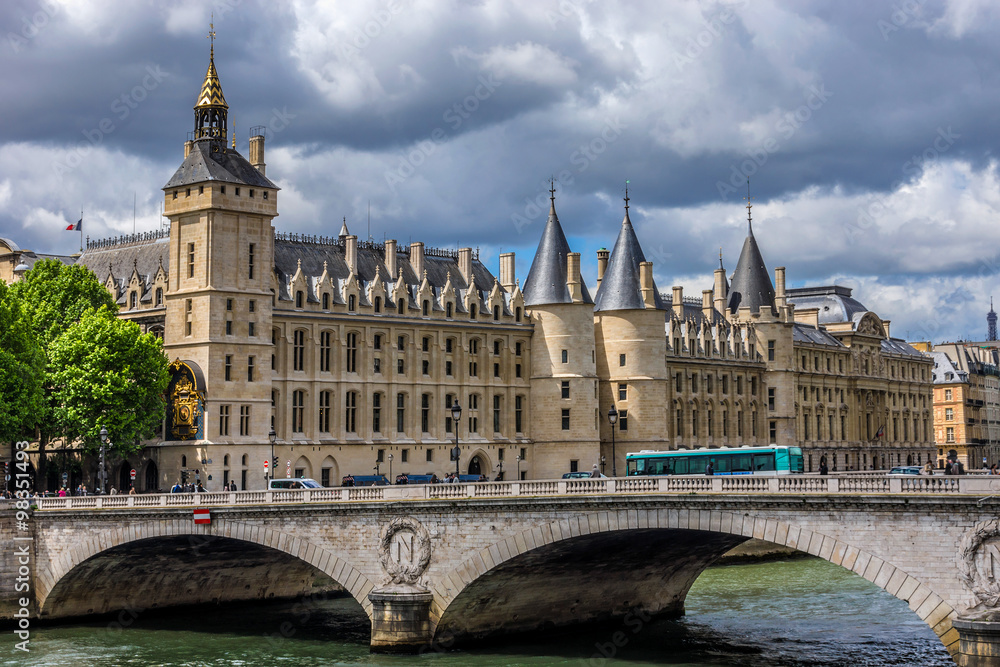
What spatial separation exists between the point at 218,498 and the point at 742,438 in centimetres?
7485

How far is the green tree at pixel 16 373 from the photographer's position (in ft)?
226

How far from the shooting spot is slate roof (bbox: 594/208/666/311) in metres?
103

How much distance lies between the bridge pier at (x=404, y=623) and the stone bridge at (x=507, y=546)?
1.9 inches

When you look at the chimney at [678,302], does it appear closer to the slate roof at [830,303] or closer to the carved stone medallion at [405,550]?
the slate roof at [830,303]

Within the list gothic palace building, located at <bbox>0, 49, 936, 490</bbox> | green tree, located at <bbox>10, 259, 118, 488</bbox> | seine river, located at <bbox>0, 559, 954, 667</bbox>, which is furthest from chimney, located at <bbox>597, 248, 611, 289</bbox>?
seine river, located at <bbox>0, 559, 954, 667</bbox>

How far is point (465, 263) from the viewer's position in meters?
104

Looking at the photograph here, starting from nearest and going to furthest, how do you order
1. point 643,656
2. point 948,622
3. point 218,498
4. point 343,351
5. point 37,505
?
point 948,622
point 643,656
point 218,498
point 37,505
point 343,351

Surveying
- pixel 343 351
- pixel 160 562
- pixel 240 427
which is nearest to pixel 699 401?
pixel 343 351

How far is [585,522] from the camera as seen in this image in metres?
45.7

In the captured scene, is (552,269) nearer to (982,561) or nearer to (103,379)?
(103,379)

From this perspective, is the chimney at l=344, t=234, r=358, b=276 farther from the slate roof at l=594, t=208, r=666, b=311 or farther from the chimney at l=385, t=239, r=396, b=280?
the slate roof at l=594, t=208, r=666, b=311

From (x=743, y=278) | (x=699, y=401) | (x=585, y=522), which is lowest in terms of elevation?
(x=585, y=522)

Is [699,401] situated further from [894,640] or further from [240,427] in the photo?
[894,640]

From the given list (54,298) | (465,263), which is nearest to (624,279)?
(465,263)
